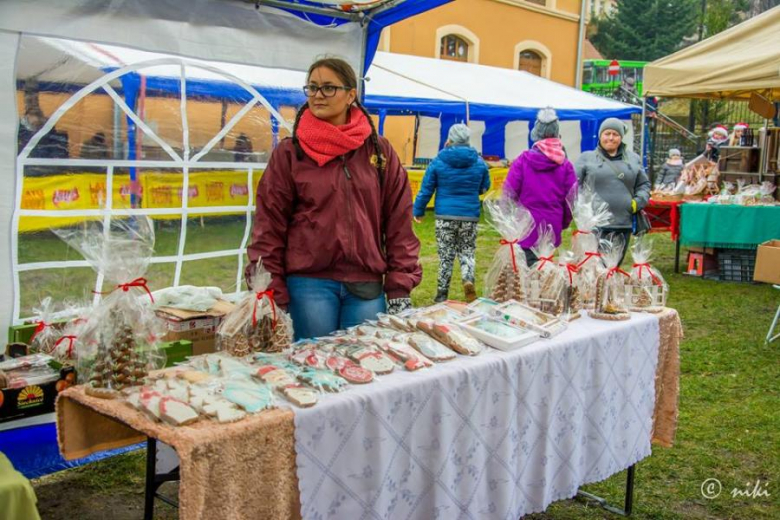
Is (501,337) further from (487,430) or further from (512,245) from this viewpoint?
(512,245)

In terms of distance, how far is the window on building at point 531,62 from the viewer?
23.0 metres

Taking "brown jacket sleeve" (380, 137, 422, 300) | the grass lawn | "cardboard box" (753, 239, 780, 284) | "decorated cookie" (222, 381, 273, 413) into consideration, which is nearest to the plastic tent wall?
the grass lawn

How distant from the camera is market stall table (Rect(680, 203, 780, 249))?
8375mm

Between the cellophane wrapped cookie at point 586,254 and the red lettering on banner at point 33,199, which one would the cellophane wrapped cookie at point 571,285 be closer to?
the cellophane wrapped cookie at point 586,254

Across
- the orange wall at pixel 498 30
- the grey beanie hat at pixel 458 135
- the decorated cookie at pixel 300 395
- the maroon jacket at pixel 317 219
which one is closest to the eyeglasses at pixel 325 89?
the maroon jacket at pixel 317 219

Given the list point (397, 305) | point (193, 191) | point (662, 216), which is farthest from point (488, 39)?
point (397, 305)

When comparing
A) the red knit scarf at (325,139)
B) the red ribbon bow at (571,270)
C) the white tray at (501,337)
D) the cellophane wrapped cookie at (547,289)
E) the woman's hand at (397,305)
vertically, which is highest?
the red knit scarf at (325,139)

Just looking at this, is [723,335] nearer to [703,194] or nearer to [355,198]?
[703,194]

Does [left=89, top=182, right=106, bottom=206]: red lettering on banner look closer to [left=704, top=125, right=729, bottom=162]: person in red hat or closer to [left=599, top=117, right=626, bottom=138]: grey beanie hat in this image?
[left=599, top=117, right=626, bottom=138]: grey beanie hat

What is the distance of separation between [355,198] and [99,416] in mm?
1138

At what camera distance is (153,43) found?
3438 millimetres

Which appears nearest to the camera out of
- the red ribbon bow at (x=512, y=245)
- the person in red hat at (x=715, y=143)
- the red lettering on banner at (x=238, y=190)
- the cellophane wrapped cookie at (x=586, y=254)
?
the red ribbon bow at (x=512, y=245)

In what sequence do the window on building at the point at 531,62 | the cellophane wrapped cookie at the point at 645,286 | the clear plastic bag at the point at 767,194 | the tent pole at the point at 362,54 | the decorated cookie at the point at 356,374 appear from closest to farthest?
the decorated cookie at the point at 356,374 < the cellophane wrapped cookie at the point at 645,286 < the tent pole at the point at 362,54 < the clear plastic bag at the point at 767,194 < the window on building at the point at 531,62

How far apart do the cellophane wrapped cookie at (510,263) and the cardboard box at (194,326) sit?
3.77 ft
